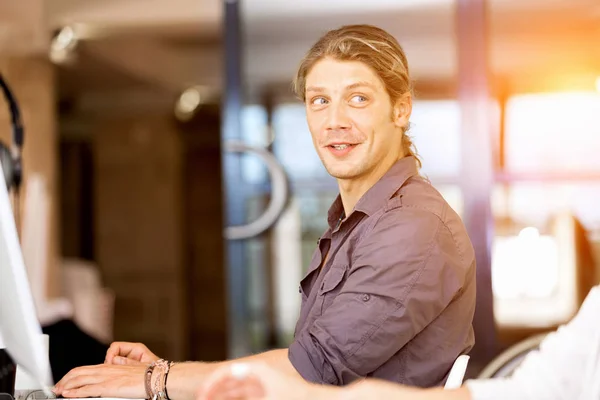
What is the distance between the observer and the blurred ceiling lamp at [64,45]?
5.54 m

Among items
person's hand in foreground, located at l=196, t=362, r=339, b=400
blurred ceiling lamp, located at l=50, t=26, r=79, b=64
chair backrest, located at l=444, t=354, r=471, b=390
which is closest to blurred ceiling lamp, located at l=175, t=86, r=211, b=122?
blurred ceiling lamp, located at l=50, t=26, r=79, b=64

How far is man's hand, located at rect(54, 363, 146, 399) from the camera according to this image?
5.07 feet

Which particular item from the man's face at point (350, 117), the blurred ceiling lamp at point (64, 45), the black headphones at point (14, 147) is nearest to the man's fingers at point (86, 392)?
the man's face at point (350, 117)

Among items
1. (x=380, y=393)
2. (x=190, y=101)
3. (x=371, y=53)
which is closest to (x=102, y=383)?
(x=380, y=393)

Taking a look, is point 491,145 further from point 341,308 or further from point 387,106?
point 341,308

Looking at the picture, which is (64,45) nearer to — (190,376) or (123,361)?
(123,361)

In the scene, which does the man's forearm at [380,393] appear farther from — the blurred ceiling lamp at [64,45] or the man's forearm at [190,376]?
the blurred ceiling lamp at [64,45]

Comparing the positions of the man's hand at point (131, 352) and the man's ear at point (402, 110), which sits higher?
the man's ear at point (402, 110)

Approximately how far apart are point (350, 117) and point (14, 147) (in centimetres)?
163

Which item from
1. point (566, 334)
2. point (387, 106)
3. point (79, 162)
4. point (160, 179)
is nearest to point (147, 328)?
point (160, 179)

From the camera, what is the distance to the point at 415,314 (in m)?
1.52

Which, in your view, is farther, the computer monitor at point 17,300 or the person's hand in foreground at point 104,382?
the person's hand in foreground at point 104,382

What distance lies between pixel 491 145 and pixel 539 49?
49 centimetres

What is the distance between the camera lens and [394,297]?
59.1 inches
